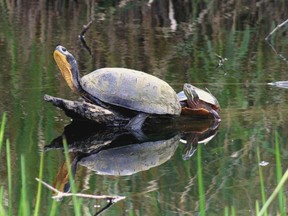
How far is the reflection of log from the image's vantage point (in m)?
3.59

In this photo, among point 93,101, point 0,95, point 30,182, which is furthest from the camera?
point 0,95

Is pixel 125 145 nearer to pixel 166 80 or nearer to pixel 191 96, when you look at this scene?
pixel 191 96

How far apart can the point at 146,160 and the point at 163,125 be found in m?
0.62

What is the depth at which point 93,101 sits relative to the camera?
12.4ft

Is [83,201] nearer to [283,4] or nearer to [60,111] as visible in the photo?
[60,111]

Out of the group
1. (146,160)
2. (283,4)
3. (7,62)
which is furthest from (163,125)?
(283,4)

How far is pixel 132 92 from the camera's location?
3707mm

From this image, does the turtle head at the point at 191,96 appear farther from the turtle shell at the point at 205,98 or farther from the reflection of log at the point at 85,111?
the reflection of log at the point at 85,111

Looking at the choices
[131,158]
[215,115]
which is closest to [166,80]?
[215,115]

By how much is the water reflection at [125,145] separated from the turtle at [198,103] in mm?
47

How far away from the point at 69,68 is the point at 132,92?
336mm

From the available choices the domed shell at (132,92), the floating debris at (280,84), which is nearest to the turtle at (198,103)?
the domed shell at (132,92)

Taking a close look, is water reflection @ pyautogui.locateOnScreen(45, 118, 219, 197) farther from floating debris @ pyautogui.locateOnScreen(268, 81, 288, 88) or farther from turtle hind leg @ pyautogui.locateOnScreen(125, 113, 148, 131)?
floating debris @ pyautogui.locateOnScreen(268, 81, 288, 88)

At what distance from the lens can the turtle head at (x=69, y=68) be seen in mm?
3795
